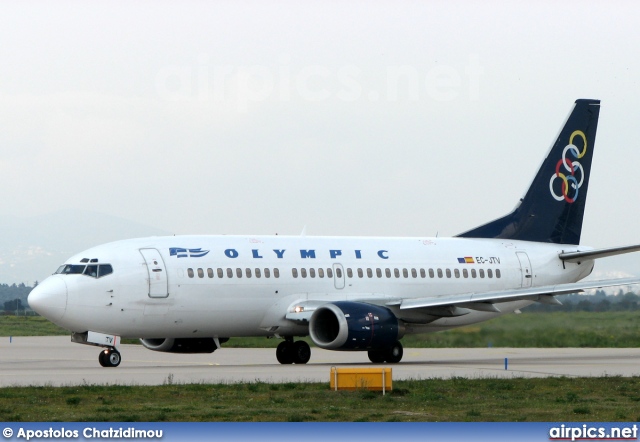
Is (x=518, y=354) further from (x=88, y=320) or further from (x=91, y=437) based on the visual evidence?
(x=91, y=437)

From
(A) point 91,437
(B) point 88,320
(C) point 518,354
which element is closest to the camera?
(A) point 91,437

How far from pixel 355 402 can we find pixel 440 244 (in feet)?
62.3

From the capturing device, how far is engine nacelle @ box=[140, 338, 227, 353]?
1393 inches

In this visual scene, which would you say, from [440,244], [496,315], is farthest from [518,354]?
[440,244]

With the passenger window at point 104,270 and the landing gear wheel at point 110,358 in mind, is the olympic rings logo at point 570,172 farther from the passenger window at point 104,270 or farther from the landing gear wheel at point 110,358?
the landing gear wheel at point 110,358

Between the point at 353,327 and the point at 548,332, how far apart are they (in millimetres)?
10029

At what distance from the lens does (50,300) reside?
1240 inches

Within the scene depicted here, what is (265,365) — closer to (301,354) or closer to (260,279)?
(301,354)

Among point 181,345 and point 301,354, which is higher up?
point 181,345

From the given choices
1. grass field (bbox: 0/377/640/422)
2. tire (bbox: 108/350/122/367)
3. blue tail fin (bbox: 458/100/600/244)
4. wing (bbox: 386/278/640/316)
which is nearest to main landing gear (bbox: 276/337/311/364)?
wing (bbox: 386/278/640/316)

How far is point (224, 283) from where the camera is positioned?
1339 inches

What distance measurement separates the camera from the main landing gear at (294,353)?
118 ft

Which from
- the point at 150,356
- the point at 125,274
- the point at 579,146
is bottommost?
the point at 150,356

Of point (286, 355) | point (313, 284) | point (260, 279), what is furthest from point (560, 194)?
point (260, 279)
